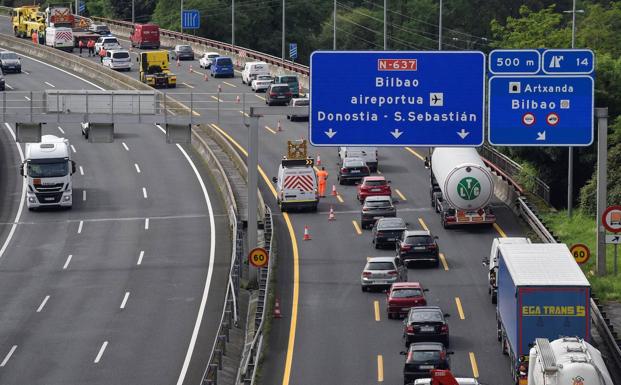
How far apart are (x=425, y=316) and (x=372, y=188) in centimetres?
2552

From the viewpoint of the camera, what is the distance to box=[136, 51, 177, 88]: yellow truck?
107m

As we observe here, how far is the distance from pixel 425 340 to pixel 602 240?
911cm

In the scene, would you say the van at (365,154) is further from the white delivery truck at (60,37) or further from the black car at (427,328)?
the white delivery truck at (60,37)

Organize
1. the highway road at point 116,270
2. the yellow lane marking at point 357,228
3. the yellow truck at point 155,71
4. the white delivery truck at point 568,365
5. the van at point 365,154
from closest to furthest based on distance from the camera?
1. the white delivery truck at point 568,365
2. the highway road at point 116,270
3. the yellow lane marking at point 357,228
4. the van at point 365,154
5. the yellow truck at point 155,71

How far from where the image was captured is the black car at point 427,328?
4597 cm

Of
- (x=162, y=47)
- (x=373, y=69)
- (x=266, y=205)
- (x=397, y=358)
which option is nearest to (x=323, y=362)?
(x=397, y=358)

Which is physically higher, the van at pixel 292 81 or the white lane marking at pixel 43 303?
the van at pixel 292 81

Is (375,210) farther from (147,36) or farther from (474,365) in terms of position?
(147,36)

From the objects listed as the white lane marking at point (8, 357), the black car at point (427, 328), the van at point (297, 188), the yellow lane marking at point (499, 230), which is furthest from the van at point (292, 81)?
the black car at point (427, 328)

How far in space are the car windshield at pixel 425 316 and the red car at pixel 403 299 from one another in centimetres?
344

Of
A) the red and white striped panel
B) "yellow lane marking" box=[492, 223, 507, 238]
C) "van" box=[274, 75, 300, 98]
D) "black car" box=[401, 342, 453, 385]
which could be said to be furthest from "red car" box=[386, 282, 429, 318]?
"van" box=[274, 75, 300, 98]

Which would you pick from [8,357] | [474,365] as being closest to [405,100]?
[474,365]

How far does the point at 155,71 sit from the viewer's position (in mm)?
108062

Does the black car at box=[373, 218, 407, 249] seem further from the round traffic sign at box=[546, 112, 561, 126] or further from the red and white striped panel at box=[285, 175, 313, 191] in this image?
the round traffic sign at box=[546, 112, 561, 126]
